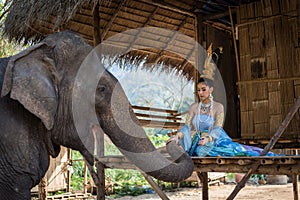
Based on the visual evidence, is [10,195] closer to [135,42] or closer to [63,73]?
[63,73]

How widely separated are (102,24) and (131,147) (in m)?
5.09

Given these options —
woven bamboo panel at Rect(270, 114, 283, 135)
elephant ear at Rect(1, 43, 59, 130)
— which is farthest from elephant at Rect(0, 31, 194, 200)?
woven bamboo panel at Rect(270, 114, 283, 135)

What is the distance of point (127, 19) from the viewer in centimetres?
727

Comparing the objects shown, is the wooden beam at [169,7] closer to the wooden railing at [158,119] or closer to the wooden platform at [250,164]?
the wooden railing at [158,119]

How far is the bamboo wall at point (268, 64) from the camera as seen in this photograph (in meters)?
6.31

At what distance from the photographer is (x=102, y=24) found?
720 centimetres

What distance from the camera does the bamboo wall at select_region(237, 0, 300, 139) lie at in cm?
631

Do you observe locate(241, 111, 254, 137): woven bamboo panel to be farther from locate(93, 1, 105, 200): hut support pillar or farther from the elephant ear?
the elephant ear

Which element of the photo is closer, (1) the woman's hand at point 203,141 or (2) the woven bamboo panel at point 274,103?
(1) the woman's hand at point 203,141

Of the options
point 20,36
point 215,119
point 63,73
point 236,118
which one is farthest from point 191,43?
point 63,73

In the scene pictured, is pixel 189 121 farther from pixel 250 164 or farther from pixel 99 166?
pixel 99 166

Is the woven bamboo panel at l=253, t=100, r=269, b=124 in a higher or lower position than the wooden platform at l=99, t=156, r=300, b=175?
higher

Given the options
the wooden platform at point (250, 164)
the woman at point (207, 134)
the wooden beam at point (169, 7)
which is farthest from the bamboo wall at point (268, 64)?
the wooden platform at point (250, 164)

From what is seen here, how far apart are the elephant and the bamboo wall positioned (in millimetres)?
4200
